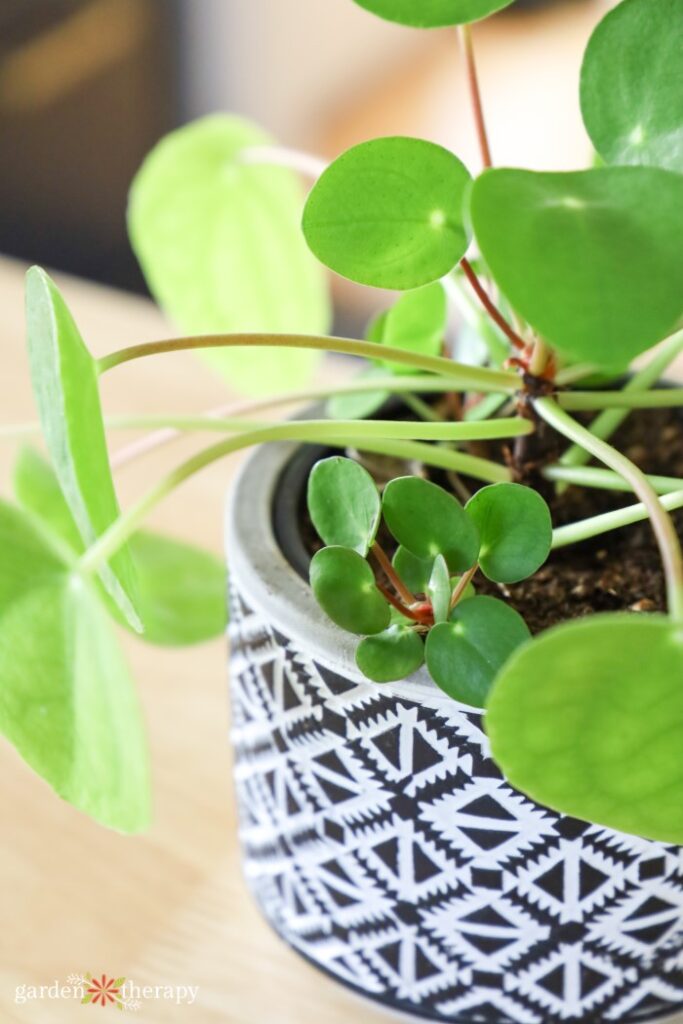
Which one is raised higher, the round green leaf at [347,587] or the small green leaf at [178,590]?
the small green leaf at [178,590]

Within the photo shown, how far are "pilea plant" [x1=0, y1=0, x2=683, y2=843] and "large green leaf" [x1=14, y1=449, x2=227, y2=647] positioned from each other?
0.06 meters

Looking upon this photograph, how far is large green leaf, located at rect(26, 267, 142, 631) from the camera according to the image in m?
0.30

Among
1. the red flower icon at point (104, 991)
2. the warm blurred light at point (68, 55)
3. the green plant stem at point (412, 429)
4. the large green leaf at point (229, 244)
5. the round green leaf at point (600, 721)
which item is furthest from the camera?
the warm blurred light at point (68, 55)

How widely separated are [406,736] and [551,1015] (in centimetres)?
13

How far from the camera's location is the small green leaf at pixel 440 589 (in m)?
0.32

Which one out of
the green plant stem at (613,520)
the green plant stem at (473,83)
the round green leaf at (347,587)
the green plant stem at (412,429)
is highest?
the green plant stem at (473,83)

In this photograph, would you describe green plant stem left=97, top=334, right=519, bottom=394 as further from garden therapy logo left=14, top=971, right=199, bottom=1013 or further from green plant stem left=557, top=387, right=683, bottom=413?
garden therapy logo left=14, top=971, right=199, bottom=1013

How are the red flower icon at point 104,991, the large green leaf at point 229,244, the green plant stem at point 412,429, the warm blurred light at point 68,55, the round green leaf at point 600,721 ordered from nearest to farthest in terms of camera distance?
the round green leaf at point 600,721 → the green plant stem at point 412,429 → the red flower icon at point 104,991 → the large green leaf at point 229,244 → the warm blurred light at point 68,55

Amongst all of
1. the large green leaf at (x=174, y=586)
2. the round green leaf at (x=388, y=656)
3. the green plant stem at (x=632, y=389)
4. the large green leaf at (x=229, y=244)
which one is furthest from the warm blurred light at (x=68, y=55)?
the round green leaf at (x=388, y=656)

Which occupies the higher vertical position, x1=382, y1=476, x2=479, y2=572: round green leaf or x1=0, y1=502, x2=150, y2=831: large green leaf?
x1=382, y1=476, x2=479, y2=572: round green leaf

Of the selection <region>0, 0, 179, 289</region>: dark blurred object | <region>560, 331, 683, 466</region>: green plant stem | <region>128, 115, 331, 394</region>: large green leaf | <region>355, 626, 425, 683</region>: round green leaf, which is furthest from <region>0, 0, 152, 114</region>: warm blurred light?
<region>355, 626, 425, 683</region>: round green leaf

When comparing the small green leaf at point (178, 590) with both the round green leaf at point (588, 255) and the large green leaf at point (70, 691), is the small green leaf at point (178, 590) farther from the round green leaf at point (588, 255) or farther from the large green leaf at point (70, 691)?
the round green leaf at point (588, 255)

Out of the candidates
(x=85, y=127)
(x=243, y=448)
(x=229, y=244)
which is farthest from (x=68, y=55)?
(x=243, y=448)

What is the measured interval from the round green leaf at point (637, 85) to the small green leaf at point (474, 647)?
0.13 meters
